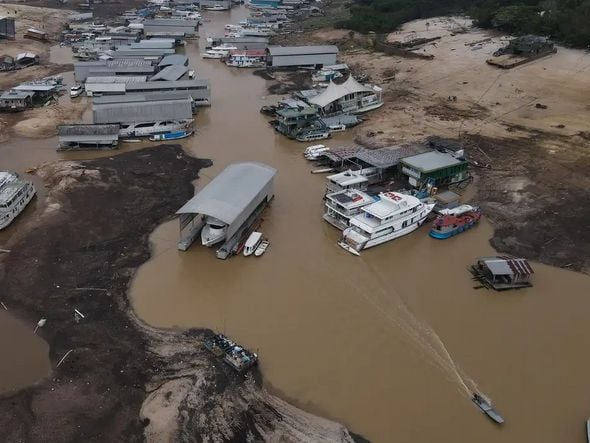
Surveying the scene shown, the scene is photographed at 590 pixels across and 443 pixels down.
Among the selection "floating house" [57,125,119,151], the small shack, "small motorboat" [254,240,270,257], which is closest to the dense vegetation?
the small shack

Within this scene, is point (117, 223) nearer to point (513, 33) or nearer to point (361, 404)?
point (361, 404)

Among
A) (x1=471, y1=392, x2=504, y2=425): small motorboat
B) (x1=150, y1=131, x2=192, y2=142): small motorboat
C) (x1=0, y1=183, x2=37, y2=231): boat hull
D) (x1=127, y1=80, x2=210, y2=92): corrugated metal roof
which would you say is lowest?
(x1=150, y1=131, x2=192, y2=142): small motorboat

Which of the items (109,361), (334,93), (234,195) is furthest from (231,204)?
(334,93)

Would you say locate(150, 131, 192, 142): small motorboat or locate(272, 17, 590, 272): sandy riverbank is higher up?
locate(272, 17, 590, 272): sandy riverbank

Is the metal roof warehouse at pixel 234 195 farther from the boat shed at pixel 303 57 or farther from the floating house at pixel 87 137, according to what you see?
the boat shed at pixel 303 57

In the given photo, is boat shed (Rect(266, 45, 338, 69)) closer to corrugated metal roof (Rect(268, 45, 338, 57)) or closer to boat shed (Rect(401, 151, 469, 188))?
corrugated metal roof (Rect(268, 45, 338, 57))

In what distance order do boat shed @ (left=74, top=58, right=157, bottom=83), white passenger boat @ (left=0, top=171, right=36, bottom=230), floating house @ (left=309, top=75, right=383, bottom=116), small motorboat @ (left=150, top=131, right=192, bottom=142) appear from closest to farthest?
white passenger boat @ (left=0, top=171, right=36, bottom=230), small motorboat @ (left=150, top=131, right=192, bottom=142), floating house @ (left=309, top=75, right=383, bottom=116), boat shed @ (left=74, top=58, right=157, bottom=83)

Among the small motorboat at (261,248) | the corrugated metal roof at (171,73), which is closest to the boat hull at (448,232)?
the small motorboat at (261,248)
